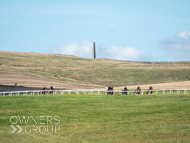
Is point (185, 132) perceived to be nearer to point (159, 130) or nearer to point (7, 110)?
point (159, 130)

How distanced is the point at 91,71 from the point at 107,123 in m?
68.5

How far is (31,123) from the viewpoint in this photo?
71.6 feet

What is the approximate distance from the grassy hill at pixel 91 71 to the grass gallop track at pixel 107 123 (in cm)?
4717

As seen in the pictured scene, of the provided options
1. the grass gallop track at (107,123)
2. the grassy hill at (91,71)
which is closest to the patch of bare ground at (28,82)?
the grassy hill at (91,71)

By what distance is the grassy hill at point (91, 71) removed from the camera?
7962 centimetres

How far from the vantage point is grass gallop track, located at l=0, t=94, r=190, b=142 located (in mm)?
17547

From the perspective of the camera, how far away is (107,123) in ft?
70.0
